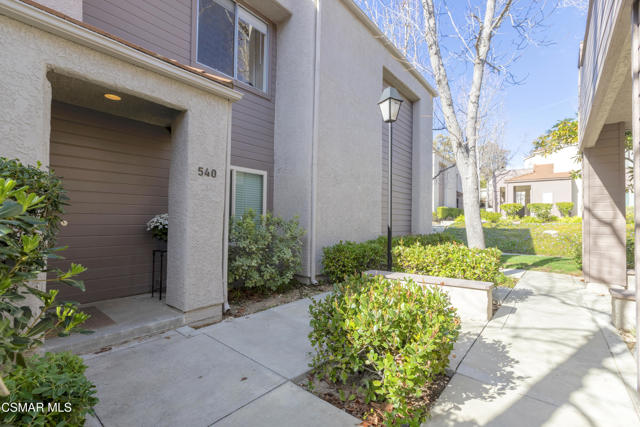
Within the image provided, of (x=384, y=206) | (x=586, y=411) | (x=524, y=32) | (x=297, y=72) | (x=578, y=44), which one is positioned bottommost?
(x=586, y=411)

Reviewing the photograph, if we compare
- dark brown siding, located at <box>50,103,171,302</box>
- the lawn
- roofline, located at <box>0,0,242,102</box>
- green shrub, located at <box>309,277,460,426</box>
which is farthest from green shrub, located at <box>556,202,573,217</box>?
dark brown siding, located at <box>50,103,171,302</box>

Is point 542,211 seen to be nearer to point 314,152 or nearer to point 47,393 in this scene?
point 314,152

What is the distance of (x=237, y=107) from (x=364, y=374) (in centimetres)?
505

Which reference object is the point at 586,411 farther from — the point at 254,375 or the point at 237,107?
the point at 237,107

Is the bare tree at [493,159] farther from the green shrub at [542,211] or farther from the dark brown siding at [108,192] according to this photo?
the dark brown siding at [108,192]

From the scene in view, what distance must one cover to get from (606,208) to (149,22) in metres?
9.04

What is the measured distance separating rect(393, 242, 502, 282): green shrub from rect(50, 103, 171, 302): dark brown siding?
459 cm

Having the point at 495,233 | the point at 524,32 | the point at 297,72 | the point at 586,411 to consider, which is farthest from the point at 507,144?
the point at 586,411

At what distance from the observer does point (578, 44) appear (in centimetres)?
604

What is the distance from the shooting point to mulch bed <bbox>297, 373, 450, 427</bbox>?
2117 millimetres

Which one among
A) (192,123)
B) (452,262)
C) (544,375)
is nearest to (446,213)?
(452,262)

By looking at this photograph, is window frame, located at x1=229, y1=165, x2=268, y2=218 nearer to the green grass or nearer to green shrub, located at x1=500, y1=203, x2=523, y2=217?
the green grass

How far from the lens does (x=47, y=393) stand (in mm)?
1459

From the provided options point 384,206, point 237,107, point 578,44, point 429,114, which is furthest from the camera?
point 429,114
